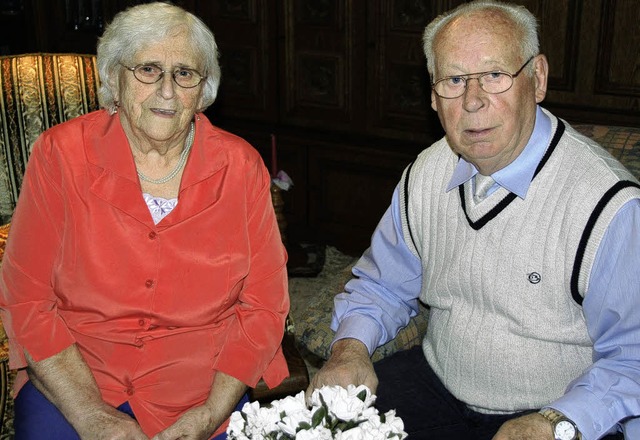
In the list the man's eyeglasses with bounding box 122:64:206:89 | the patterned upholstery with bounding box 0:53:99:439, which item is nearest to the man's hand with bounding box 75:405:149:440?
the man's eyeglasses with bounding box 122:64:206:89

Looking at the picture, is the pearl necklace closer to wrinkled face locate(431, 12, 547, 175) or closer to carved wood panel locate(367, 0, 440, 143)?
wrinkled face locate(431, 12, 547, 175)

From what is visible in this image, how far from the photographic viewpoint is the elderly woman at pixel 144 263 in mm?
1782

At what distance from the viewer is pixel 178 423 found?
1.73 metres

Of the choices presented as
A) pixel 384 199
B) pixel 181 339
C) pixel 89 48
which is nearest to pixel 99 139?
pixel 181 339

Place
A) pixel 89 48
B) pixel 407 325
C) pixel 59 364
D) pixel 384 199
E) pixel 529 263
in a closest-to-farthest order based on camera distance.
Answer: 1. pixel 529 263
2. pixel 59 364
3. pixel 407 325
4. pixel 384 199
5. pixel 89 48

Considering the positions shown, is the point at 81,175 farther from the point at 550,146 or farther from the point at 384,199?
the point at 384,199

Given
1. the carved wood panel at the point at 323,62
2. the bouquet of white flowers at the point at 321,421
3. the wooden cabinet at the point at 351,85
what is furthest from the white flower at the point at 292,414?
the carved wood panel at the point at 323,62

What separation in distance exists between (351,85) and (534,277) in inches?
89.9

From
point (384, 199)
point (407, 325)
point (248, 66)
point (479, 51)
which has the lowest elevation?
point (384, 199)

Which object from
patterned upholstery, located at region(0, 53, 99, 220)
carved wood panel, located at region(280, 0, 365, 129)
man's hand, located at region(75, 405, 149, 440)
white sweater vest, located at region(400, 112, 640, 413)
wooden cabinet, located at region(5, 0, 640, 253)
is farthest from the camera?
carved wood panel, located at region(280, 0, 365, 129)

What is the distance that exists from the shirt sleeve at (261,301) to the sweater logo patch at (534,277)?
0.55m

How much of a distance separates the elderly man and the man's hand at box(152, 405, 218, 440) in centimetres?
24

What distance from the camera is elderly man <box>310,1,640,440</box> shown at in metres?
1.53

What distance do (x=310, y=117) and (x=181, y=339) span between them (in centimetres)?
227
